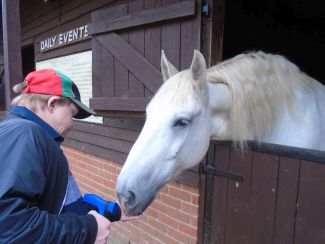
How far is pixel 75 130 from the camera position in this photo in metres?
4.53

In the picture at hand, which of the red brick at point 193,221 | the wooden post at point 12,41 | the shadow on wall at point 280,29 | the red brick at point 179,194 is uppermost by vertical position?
the shadow on wall at point 280,29

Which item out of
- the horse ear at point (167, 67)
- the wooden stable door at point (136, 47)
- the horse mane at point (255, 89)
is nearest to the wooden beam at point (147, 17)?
the wooden stable door at point (136, 47)

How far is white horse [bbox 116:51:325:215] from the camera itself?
1413 millimetres

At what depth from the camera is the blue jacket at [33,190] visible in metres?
0.97

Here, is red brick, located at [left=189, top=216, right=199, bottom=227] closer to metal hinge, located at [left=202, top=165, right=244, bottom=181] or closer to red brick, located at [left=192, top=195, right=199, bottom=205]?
red brick, located at [left=192, top=195, right=199, bottom=205]

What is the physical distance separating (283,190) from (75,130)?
3563mm

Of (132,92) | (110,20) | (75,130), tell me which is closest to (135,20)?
(110,20)

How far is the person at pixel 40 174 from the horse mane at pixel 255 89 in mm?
844

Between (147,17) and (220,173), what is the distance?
1308mm

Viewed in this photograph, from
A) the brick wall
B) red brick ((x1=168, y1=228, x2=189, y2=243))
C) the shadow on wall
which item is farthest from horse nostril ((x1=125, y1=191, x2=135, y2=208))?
the shadow on wall

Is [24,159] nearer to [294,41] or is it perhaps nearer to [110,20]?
[110,20]

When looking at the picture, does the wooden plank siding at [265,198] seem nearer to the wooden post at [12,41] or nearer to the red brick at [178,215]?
the red brick at [178,215]

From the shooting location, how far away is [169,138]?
1.45 meters

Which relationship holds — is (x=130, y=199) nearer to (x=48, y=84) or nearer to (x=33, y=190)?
(x=33, y=190)
